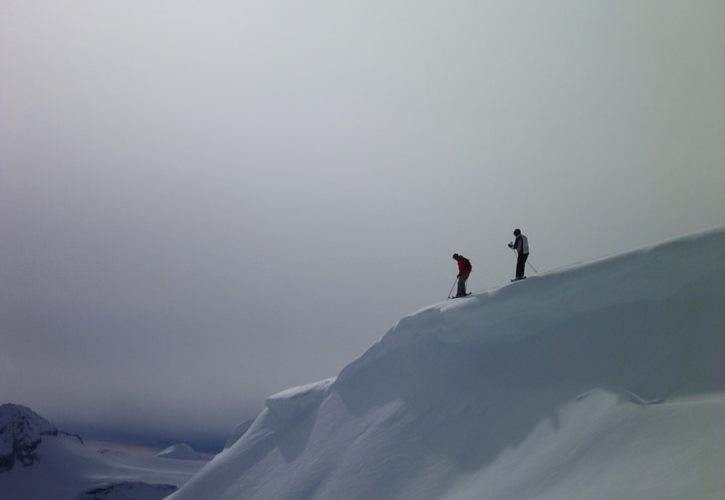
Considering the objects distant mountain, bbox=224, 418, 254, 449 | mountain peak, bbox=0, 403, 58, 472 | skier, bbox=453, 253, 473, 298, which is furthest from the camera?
mountain peak, bbox=0, 403, 58, 472

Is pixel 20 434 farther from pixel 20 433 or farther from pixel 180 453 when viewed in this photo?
pixel 180 453

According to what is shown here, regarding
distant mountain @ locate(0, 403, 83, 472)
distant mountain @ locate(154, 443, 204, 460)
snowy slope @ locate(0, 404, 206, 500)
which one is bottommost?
distant mountain @ locate(154, 443, 204, 460)

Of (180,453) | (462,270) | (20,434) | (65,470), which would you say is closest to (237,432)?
(462,270)

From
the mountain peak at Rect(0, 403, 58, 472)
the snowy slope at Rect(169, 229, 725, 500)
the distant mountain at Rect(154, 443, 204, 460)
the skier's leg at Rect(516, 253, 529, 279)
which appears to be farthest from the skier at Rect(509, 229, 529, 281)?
the distant mountain at Rect(154, 443, 204, 460)

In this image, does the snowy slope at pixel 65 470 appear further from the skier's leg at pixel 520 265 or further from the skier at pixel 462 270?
the skier's leg at pixel 520 265

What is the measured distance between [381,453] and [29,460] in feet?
353

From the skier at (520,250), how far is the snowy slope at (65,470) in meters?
83.8

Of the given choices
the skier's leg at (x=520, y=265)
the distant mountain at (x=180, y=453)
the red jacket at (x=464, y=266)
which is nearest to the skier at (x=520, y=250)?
the skier's leg at (x=520, y=265)

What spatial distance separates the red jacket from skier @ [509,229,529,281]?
58.9 inches

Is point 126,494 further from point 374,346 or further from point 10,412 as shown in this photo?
point 374,346

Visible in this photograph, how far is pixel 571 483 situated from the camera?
916 cm

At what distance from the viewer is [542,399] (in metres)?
11.7

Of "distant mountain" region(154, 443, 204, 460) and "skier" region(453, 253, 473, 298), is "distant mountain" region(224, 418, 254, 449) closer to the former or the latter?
"skier" region(453, 253, 473, 298)

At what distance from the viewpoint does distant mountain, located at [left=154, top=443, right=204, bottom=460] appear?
139 metres
